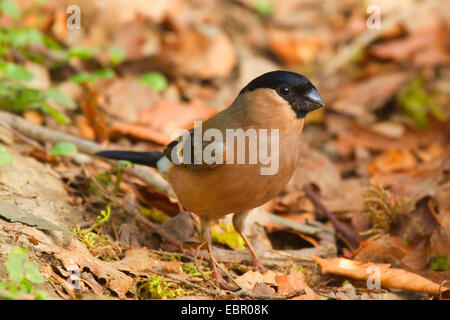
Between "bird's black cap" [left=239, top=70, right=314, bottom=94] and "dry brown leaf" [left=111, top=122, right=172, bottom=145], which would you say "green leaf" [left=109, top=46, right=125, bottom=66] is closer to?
"dry brown leaf" [left=111, top=122, right=172, bottom=145]

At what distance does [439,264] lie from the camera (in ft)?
11.9

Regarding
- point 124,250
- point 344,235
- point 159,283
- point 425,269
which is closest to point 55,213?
point 124,250

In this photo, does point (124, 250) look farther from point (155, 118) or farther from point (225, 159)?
A: point (155, 118)

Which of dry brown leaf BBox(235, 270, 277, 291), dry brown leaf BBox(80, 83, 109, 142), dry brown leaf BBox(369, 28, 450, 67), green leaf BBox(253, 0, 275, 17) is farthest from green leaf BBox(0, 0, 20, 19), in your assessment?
dry brown leaf BBox(369, 28, 450, 67)

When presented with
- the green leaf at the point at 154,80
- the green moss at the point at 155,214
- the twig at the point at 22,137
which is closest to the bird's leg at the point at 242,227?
the green moss at the point at 155,214

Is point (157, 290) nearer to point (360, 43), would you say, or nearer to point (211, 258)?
point (211, 258)

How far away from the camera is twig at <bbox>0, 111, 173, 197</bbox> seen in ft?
15.2

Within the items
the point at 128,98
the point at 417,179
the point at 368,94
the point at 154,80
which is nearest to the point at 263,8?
the point at 368,94

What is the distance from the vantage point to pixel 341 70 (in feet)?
23.8

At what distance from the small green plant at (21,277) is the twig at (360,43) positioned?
534 cm

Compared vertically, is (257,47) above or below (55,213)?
above

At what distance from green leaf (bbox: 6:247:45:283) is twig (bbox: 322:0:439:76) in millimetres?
5335

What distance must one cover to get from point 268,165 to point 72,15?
4.06 m

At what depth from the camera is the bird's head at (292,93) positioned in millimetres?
3705
